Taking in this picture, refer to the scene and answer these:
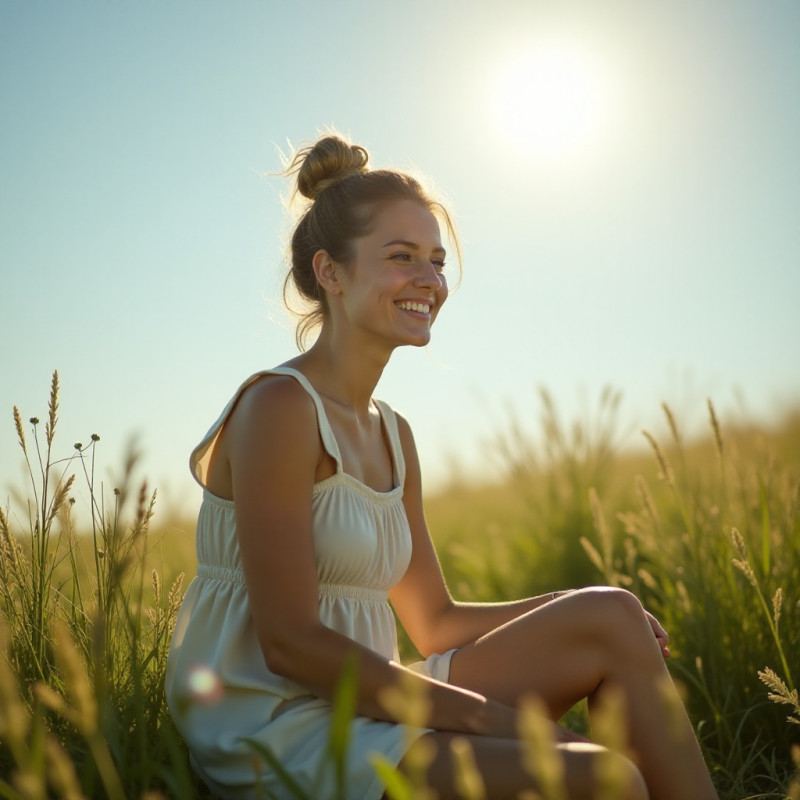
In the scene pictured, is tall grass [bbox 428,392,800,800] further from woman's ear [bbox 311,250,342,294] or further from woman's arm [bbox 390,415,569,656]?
woman's ear [bbox 311,250,342,294]

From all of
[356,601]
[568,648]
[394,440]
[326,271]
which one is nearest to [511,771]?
[568,648]

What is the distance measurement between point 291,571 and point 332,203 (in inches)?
43.2

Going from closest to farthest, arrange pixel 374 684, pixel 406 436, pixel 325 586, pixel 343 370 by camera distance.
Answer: pixel 374 684 < pixel 325 586 < pixel 343 370 < pixel 406 436

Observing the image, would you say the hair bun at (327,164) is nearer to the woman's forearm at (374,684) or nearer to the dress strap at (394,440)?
the dress strap at (394,440)

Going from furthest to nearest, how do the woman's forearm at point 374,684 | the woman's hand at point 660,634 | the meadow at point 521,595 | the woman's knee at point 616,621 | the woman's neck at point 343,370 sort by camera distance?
the woman's neck at point 343,370
the woman's hand at point 660,634
the woman's knee at point 616,621
the woman's forearm at point 374,684
the meadow at point 521,595

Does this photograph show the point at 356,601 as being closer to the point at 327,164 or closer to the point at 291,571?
the point at 291,571

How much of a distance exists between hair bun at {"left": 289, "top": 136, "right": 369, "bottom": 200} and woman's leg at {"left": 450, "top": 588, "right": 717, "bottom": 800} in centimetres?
130

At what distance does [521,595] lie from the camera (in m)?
4.06

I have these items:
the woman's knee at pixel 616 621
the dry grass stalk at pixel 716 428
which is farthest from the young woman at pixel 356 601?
the dry grass stalk at pixel 716 428

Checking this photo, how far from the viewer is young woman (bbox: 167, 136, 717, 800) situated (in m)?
1.61

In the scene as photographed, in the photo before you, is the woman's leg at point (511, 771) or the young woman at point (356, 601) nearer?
the woman's leg at point (511, 771)

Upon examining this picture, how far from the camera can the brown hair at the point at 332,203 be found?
2.29 meters

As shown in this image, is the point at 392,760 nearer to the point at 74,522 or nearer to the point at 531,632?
the point at 531,632

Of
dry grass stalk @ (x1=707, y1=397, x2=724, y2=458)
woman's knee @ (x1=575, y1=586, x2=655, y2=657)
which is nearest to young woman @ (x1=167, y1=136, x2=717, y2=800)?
woman's knee @ (x1=575, y1=586, x2=655, y2=657)
